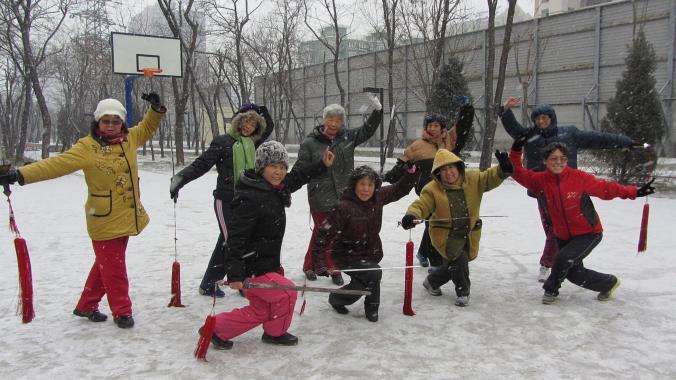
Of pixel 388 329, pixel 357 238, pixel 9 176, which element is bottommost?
pixel 388 329

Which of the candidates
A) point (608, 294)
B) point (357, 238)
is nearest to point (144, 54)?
point (357, 238)

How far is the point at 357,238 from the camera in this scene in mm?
4355

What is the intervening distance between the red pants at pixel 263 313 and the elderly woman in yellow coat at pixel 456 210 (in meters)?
1.45

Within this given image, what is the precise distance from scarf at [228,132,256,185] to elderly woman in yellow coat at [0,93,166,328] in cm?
86

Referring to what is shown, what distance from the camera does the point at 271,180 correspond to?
12.2 ft

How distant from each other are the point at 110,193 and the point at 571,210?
3.78 meters

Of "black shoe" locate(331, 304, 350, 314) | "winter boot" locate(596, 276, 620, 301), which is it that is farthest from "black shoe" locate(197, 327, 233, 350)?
"winter boot" locate(596, 276, 620, 301)

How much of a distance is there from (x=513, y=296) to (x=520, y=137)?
1.48 meters

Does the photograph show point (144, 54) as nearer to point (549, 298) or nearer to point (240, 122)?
point (240, 122)

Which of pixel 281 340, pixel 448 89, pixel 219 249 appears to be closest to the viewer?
pixel 281 340

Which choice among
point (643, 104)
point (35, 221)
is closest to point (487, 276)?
point (35, 221)

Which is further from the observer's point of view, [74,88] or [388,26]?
[74,88]

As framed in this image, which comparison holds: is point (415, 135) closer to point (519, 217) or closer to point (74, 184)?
point (74, 184)

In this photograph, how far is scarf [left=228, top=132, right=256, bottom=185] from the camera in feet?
15.4
